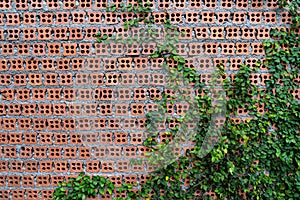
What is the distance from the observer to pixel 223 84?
3648mm

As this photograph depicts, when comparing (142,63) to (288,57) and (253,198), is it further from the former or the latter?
(253,198)

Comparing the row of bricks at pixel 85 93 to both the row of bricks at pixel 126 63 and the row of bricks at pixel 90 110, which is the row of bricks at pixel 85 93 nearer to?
the row of bricks at pixel 90 110

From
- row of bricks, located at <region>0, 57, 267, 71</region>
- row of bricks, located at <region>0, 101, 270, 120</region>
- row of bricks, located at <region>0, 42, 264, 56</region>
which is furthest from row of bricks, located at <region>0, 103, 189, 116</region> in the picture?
row of bricks, located at <region>0, 42, 264, 56</region>

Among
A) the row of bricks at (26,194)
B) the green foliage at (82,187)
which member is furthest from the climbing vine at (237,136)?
the row of bricks at (26,194)

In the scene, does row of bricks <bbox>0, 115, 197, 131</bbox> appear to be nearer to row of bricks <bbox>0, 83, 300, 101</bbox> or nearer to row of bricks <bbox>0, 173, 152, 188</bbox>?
row of bricks <bbox>0, 83, 300, 101</bbox>

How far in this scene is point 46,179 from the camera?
377 centimetres

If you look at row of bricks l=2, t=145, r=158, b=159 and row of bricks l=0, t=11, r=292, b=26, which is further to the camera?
row of bricks l=2, t=145, r=158, b=159

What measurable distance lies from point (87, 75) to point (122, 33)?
0.56m

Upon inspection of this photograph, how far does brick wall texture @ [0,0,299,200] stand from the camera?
3635mm

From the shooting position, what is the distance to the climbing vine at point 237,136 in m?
3.64

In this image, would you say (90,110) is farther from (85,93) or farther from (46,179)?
(46,179)

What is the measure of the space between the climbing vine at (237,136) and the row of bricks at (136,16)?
72 millimetres

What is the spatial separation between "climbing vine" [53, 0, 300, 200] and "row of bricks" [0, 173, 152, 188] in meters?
0.07

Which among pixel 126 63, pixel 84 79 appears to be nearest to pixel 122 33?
pixel 126 63
